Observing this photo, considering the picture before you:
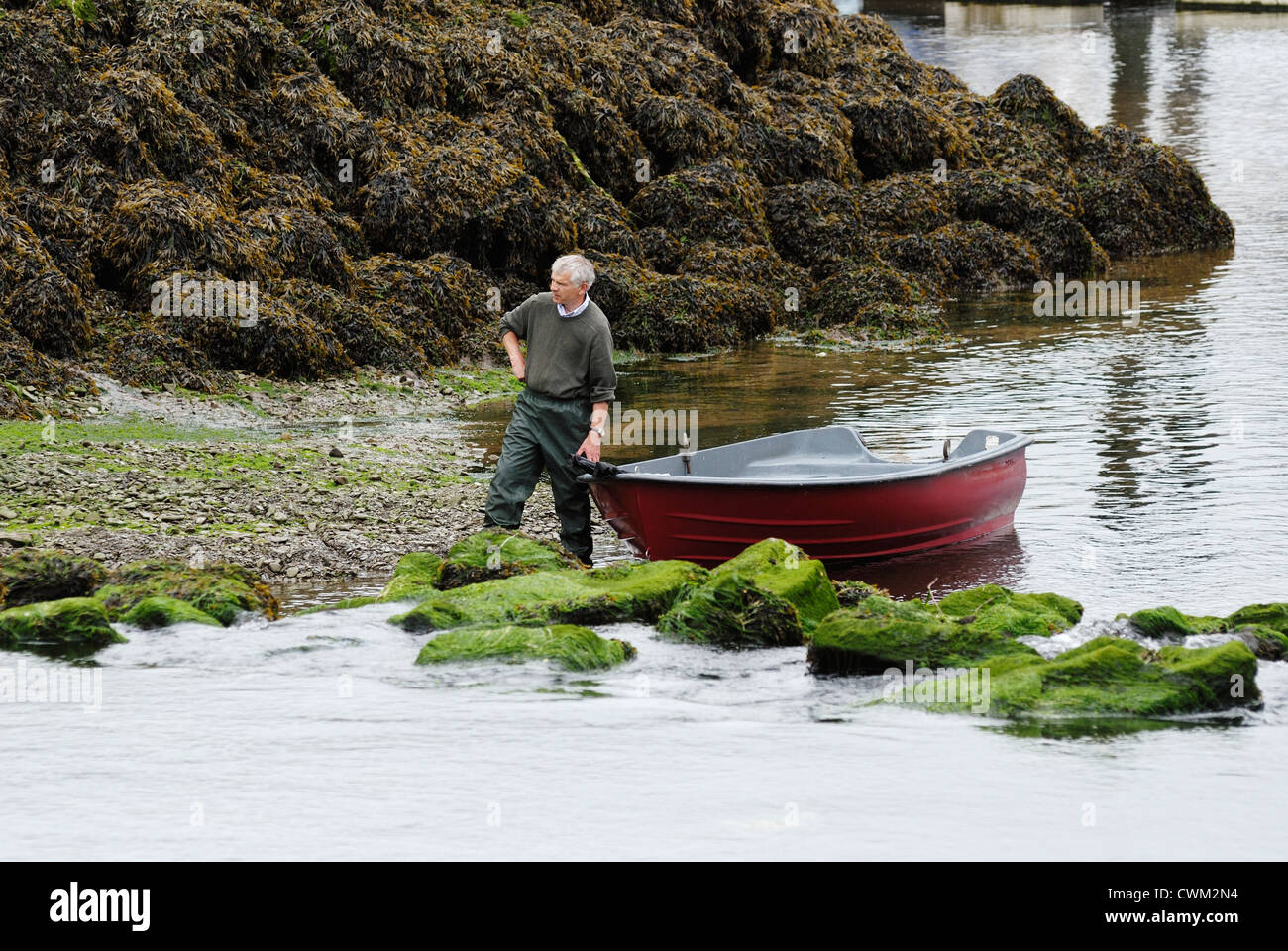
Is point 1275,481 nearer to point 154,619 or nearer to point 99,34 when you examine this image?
point 154,619

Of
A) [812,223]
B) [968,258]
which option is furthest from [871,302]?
[968,258]

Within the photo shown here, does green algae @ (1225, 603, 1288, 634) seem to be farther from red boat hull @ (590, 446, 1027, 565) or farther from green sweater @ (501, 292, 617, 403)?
green sweater @ (501, 292, 617, 403)

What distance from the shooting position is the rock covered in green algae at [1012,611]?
10.4 m

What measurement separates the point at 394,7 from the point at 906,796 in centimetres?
2223

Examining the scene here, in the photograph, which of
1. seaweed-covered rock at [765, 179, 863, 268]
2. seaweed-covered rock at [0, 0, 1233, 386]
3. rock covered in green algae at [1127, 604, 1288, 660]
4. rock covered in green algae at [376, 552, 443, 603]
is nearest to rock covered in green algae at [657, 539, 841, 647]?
rock covered in green algae at [376, 552, 443, 603]

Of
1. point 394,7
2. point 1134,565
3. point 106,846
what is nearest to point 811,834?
point 106,846

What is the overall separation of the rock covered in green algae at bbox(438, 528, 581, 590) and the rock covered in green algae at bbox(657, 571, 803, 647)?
4.68 ft

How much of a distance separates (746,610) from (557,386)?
220 cm

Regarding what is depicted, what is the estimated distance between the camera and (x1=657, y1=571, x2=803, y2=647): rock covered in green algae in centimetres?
1024
